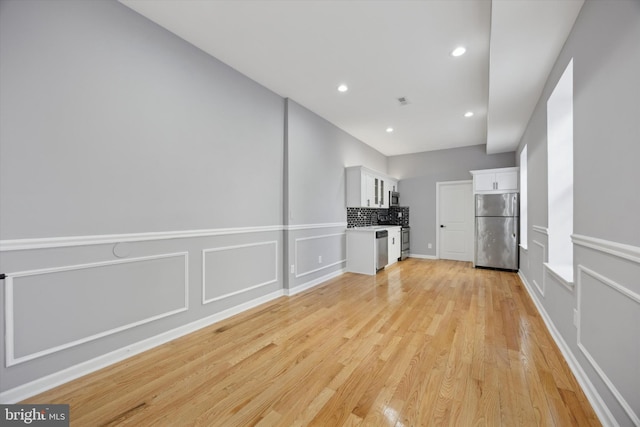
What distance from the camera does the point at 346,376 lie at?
193 centimetres

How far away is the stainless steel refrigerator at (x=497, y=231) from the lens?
17.3 feet

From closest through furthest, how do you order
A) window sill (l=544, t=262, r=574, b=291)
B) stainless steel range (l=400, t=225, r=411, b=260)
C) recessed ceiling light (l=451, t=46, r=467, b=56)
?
1. window sill (l=544, t=262, r=574, b=291)
2. recessed ceiling light (l=451, t=46, r=467, b=56)
3. stainless steel range (l=400, t=225, r=411, b=260)

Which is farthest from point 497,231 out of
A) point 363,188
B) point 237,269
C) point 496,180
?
point 237,269

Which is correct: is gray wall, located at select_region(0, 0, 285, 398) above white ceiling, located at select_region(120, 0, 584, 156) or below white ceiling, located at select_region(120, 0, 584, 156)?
below

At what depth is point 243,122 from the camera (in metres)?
3.27

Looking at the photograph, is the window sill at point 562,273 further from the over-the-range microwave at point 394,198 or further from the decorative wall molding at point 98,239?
the over-the-range microwave at point 394,198

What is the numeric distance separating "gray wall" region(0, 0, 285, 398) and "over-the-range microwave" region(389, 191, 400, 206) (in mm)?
4454

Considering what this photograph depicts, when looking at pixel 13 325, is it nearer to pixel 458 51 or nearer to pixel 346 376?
pixel 346 376

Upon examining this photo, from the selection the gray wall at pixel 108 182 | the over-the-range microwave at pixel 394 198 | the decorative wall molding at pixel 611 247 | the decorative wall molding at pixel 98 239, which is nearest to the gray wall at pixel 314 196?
the gray wall at pixel 108 182

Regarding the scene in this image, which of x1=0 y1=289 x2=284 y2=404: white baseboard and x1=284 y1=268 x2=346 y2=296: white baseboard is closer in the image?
x1=0 y1=289 x2=284 y2=404: white baseboard

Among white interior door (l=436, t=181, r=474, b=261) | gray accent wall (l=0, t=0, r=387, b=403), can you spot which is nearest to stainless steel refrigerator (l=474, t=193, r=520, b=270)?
white interior door (l=436, t=181, r=474, b=261)

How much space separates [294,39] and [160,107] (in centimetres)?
143

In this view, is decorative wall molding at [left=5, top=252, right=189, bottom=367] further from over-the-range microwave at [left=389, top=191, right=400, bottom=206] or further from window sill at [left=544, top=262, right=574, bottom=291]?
over-the-range microwave at [left=389, top=191, right=400, bottom=206]

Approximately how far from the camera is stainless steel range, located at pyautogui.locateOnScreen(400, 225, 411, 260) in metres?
6.73
